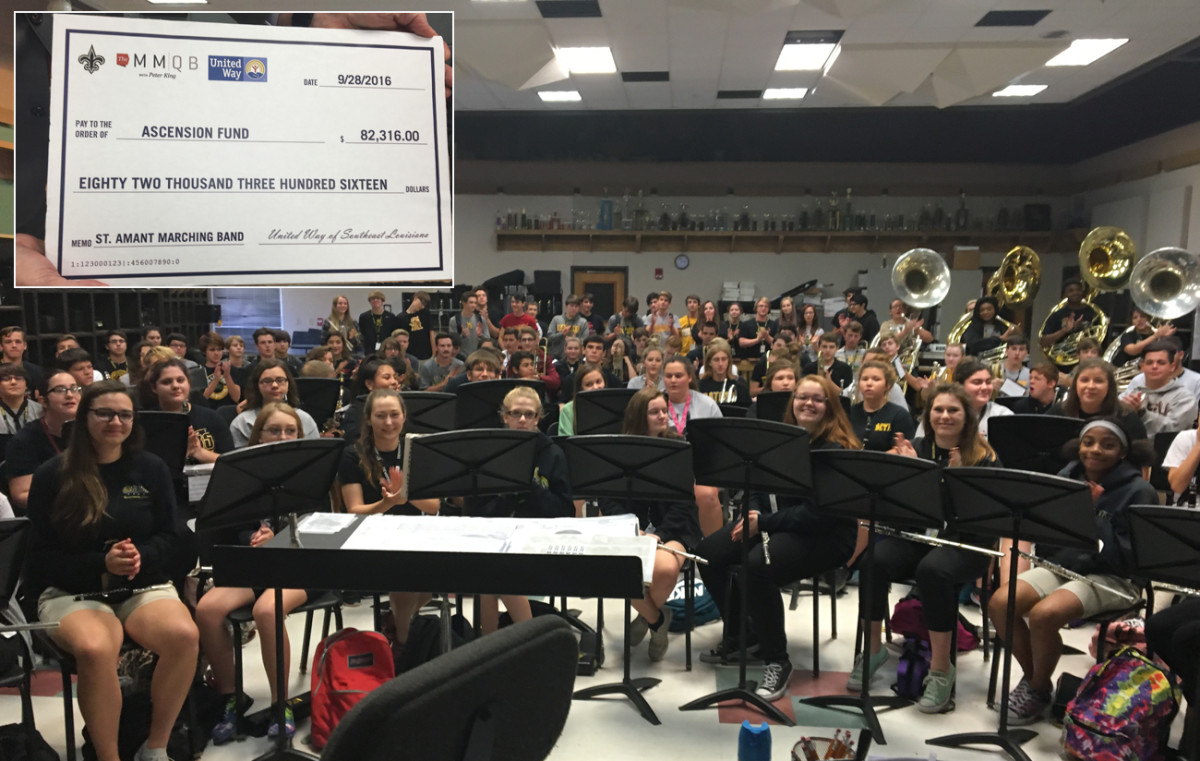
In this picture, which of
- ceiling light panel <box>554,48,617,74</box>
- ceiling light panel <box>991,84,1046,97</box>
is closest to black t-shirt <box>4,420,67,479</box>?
ceiling light panel <box>554,48,617,74</box>

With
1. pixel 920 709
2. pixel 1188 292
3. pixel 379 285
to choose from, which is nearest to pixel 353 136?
pixel 379 285

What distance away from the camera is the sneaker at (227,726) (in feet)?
11.8

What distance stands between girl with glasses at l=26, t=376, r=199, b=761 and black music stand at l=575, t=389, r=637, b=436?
8.18 ft

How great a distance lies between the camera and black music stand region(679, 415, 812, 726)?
12.0 feet

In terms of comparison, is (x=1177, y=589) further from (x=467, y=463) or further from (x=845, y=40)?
A: (x=845, y=40)

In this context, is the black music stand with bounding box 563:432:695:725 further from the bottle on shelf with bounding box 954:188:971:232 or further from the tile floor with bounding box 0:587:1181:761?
the bottle on shelf with bounding box 954:188:971:232

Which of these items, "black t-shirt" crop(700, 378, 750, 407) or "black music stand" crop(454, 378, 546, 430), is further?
"black t-shirt" crop(700, 378, 750, 407)

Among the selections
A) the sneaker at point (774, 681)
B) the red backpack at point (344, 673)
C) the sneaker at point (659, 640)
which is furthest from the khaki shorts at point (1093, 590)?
the red backpack at point (344, 673)

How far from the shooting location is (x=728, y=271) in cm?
1480

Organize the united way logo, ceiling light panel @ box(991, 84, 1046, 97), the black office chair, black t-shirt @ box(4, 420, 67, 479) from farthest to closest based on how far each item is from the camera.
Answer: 1. ceiling light panel @ box(991, 84, 1046, 97)
2. black t-shirt @ box(4, 420, 67, 479)
3. the united way logo
4. the black office chair

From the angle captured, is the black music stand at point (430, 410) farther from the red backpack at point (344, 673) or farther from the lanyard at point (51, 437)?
the red backpack at point (344, 673)

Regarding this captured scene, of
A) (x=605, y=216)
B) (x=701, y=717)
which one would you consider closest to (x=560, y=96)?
(x=605, y=216)

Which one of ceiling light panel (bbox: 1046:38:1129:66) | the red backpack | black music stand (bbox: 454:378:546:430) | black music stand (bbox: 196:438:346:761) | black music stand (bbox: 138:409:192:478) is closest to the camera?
black music stand (bbox: 196:438:346:761)

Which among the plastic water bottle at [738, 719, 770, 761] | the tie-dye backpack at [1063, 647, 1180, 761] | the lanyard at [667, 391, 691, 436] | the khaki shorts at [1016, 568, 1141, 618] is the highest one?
the lanyard at [667, 391, 691, 436]
